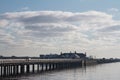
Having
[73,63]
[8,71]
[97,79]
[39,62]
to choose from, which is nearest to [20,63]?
[8,71]

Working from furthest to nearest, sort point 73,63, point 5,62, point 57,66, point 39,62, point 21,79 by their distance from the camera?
1. point 73,63
2. point 57,66
3. point 39,62
4. point 5,62
5. point 21,79

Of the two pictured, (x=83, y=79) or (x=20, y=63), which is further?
(x=20, y=63)

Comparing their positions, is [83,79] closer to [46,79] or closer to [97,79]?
[97,79]

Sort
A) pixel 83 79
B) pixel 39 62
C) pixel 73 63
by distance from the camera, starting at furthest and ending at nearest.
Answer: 1. pixel 73 63
2. pixel 39 62
3. pixel 83 79

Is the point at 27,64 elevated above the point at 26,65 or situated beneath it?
elevated above

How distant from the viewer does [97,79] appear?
80.9m

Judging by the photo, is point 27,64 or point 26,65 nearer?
point 27,64

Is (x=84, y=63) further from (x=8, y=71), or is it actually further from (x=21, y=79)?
(x=21, y=79)

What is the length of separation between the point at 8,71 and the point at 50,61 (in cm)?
3894

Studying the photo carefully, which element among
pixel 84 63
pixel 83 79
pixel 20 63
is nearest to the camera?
pixel 83 79

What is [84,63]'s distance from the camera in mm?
191750

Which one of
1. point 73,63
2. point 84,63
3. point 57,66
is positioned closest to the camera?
point 57,66

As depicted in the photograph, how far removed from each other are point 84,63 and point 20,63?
3762 inches

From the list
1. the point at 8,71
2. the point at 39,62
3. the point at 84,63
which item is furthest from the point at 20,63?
the point at 84,63
